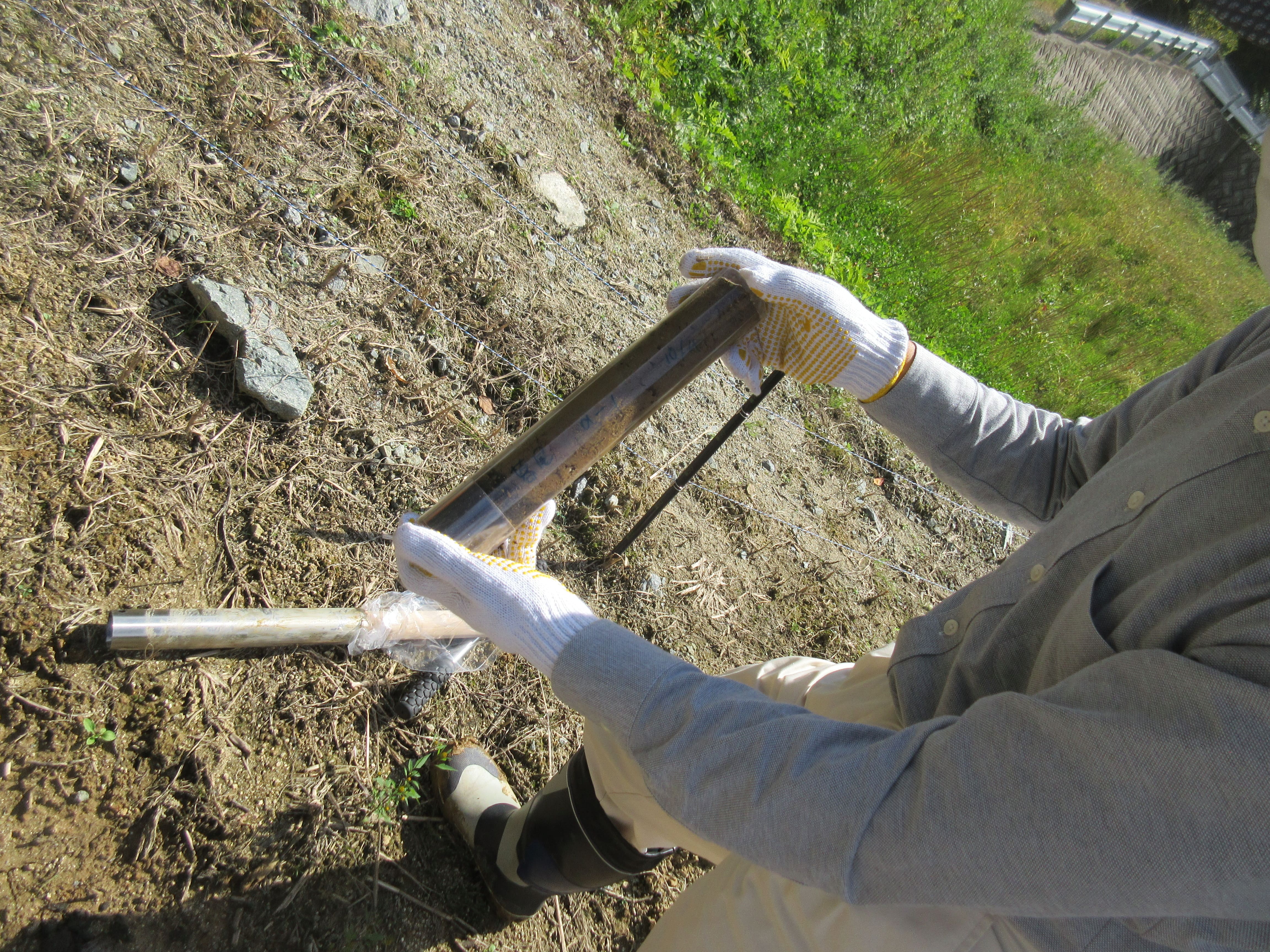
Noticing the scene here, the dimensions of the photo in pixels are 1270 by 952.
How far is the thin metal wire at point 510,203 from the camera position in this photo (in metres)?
2.89

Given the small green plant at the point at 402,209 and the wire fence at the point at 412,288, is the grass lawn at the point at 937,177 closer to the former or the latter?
the wire fence at the point at 412,288

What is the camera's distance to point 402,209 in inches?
111

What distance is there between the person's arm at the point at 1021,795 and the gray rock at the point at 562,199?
114 inches

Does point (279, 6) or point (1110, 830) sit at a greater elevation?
point (1110, 830)

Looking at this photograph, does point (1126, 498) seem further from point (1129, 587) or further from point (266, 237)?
point (266, 237)

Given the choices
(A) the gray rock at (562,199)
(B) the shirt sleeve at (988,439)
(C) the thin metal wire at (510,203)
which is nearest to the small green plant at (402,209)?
(C) the thin metal wire at (510,203)

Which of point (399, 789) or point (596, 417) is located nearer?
point (596, 417)

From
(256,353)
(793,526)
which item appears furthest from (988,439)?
(256,353)

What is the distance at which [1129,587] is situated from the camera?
3.56 ft

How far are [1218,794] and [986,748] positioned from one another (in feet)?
0.79

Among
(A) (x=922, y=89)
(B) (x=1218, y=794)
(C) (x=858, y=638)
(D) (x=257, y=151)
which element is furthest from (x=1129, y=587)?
(A) (x=922, y=89)

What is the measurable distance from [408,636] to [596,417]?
0.87m

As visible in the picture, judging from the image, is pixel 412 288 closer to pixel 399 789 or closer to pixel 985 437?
pixel 399 789

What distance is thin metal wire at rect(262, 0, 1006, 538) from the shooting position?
289cm
